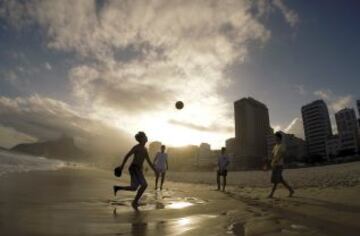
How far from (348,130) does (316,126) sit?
15568 millimetres

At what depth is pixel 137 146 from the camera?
802 cm

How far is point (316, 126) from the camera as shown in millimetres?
166000

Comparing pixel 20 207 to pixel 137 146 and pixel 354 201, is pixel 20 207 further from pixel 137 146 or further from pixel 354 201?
pixel 354 201

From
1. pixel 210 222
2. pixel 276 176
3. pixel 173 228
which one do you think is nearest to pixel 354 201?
pixel 276 176

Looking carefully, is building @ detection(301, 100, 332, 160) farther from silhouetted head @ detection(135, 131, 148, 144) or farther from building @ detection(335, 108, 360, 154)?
silhouetted head @ detection(135, 131, 148, 144)

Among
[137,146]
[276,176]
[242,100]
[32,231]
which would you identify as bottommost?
[32,231]

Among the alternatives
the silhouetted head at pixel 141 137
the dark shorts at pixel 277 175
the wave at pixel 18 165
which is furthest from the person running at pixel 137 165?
the wave at pixel 18 165

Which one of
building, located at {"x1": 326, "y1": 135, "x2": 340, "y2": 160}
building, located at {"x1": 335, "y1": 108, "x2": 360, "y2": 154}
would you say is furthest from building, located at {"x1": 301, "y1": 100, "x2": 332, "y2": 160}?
building, located at {"x1": 335, "y1": 108, "x2": 360, "y2": 154}

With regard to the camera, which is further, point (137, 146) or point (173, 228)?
point (137, 146)

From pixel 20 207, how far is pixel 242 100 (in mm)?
195719

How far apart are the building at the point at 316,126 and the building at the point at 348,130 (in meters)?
8.33

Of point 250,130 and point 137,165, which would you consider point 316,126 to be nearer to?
point 250,130

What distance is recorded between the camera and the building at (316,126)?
532 feet

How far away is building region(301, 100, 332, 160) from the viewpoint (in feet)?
532
